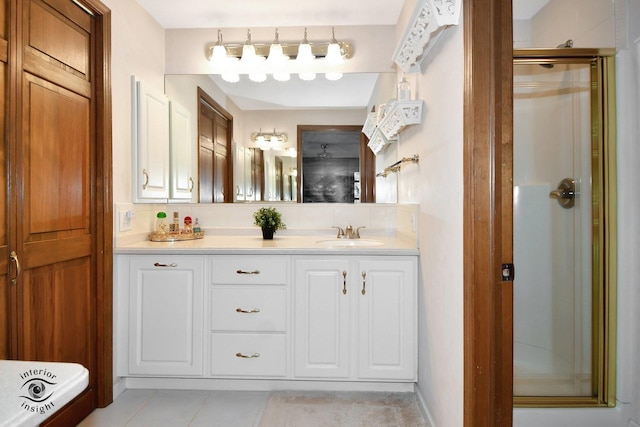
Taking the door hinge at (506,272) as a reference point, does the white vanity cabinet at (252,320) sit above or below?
below

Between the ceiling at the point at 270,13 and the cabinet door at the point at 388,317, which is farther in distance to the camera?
the ceiling at the point at 270,13

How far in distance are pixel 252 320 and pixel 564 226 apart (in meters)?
1.88

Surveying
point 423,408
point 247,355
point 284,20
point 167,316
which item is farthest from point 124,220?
point 423,408

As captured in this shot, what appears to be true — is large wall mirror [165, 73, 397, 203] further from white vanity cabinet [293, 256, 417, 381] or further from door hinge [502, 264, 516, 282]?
door hinge [502, 264, 516, 282]

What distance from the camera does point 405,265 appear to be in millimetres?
2082

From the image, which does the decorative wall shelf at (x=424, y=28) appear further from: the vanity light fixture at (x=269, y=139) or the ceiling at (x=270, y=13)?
the vanity light fixture at (x=269, y=139)

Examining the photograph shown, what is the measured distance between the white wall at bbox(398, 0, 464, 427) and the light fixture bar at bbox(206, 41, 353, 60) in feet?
2.07

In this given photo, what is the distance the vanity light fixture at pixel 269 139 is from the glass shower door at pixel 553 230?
153 cm

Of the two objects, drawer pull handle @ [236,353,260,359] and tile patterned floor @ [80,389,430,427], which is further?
drawer pull handle @ [236,353,260,359]

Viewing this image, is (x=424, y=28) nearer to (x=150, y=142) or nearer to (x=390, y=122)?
(x=390, y=122)

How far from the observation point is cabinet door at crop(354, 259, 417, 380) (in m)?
2.08

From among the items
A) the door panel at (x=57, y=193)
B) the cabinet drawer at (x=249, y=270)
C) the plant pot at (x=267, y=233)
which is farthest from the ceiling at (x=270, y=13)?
the cabinet drawer at (x=249, y=270)

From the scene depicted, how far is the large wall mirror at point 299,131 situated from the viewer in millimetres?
2736

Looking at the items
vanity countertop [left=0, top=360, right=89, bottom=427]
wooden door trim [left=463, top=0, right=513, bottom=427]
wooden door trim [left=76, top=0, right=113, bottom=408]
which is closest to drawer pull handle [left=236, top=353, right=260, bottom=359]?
wooden door trim [left=76, top=0, right=113, bottom=408]
